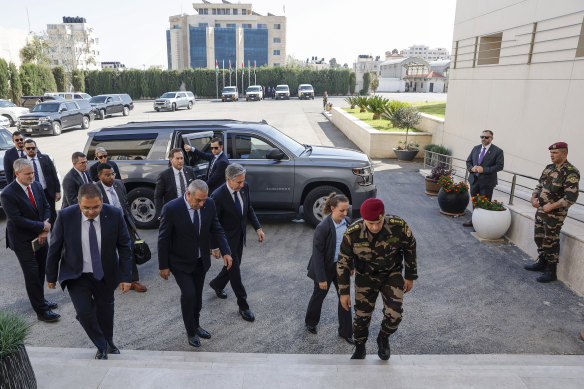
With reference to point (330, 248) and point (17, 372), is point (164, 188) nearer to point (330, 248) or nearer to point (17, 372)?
point (330, 248)

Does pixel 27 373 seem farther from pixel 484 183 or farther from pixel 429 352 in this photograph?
pixel 484 183

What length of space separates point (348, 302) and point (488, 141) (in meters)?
5.55

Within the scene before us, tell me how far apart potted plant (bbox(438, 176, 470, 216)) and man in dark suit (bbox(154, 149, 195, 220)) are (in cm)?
570

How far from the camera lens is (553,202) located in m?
5.98

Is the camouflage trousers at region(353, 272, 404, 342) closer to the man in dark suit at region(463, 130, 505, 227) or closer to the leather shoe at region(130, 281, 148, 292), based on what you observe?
the leather shoe at region(130, 281, 148, 292)

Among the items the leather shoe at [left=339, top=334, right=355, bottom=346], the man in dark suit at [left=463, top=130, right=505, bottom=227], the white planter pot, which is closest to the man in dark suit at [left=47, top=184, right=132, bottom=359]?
the leather shoe at [left=339, top=334, right=355, bottom=346]

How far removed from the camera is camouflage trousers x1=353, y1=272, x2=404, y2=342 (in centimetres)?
397

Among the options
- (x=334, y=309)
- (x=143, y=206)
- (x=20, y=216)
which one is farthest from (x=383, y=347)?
(x=143, y=206)

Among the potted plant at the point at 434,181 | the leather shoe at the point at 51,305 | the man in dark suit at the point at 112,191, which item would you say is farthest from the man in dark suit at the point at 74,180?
the potted plant at the point at 434,181

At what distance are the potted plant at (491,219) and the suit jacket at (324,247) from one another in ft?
14.4

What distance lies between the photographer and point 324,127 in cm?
2653

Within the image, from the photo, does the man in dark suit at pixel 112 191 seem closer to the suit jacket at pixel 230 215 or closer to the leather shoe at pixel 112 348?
the suit jacket at pixel 230 215

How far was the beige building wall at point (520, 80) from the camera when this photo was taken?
8812mm

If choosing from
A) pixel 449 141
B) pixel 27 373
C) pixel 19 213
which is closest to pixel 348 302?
pixel 27 373
